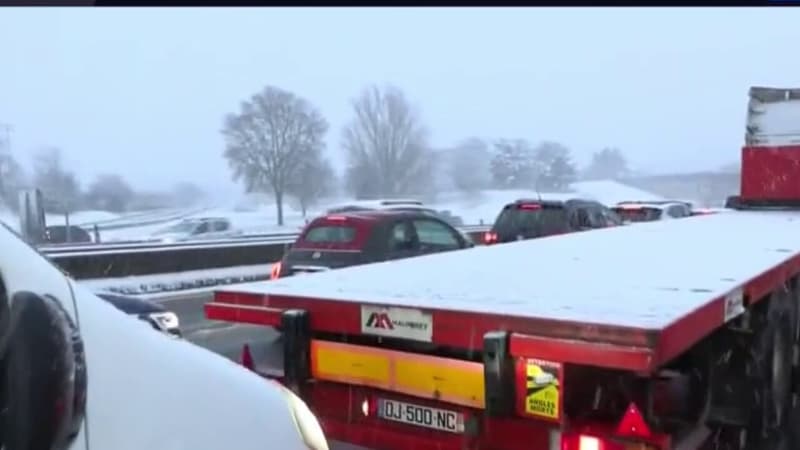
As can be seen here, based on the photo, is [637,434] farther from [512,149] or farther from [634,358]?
[512,149]

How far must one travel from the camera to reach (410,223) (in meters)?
11.1

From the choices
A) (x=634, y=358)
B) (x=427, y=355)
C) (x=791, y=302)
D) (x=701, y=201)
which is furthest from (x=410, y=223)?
(x=701, y=201)

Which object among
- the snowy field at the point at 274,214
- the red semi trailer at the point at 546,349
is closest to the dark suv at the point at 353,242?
the red semi trailer at the point at 546,349

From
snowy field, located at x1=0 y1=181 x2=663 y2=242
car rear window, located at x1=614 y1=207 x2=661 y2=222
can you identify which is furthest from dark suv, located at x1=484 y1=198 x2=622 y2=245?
snowy field, located at x1=0 y1=181 x2=663 y2=242

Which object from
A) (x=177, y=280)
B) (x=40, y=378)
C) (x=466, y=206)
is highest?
(x=40, y=378)

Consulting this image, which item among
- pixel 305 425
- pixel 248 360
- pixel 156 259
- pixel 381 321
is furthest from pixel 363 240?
pixel 156 259

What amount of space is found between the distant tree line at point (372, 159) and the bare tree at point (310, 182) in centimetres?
7

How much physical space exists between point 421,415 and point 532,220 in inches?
434

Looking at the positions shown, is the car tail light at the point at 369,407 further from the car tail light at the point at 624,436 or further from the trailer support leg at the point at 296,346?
the car tail light at the point at 624,436

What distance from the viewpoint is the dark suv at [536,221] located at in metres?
14.5

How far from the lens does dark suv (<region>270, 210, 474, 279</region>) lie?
33.7ft

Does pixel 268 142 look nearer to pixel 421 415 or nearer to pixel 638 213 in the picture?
pixel 638 213

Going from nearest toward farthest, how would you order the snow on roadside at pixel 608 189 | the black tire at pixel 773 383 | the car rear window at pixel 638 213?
the black tire at pixel 773 383, the car rear window at pixel 638 213, the snow on roadside at pixel 608 189

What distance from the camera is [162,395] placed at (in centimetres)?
197
